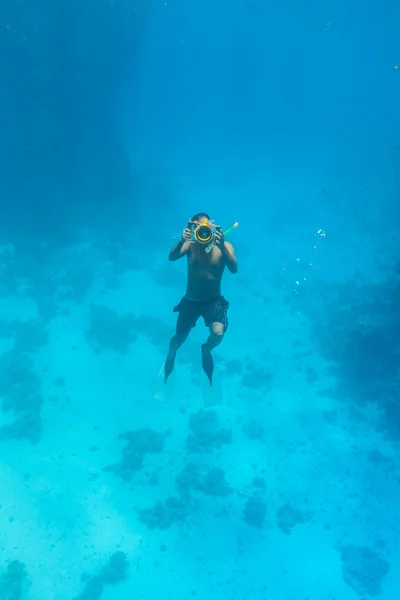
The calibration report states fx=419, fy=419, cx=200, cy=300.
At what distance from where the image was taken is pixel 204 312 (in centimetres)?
956

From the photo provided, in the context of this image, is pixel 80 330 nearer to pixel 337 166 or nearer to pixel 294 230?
pixel 294 230

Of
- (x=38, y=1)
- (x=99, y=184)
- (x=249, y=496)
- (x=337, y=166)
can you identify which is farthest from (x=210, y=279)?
(x=337, y=166)

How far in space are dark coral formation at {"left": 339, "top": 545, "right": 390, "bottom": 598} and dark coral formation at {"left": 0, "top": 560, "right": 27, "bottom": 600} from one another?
11669 mm

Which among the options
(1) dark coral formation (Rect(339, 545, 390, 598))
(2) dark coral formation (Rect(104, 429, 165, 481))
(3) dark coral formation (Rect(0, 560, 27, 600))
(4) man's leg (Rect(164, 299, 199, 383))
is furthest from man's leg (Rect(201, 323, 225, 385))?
(1) dark coral formation (Rect(339, 545, 390, 598))

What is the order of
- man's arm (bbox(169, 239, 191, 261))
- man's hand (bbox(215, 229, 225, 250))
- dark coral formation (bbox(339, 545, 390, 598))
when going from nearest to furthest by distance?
1. man's hand (bbox(215, 229, 225, 250))
2. man's arm (bbox(169, 239, 191, 261))
3. dark coral formation (bbox(339, 545, 390, 598))

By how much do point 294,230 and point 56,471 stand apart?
24643 millimetres

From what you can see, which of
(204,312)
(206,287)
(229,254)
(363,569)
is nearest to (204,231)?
(229,254)

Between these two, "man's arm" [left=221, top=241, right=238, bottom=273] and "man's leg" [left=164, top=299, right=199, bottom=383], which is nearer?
"man's arm" [left=221, top=241, right=238, bottom=273]

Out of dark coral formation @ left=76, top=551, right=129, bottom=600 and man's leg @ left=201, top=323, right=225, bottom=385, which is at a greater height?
man's leg @ left=201, top=323, right=225, bottom=385

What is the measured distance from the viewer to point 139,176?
1485 inches

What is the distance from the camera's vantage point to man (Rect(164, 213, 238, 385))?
8.38 metres

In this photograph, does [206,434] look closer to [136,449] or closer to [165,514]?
[136,449]

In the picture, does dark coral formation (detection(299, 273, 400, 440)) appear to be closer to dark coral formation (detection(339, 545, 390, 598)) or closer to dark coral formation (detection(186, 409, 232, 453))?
dark coral formation (detection(339, 545, 390, 598))

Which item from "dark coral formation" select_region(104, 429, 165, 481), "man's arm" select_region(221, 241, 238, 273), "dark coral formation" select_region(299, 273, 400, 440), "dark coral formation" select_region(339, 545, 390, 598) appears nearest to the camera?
"man's arm" select_region(221, 241, 238, 273)
